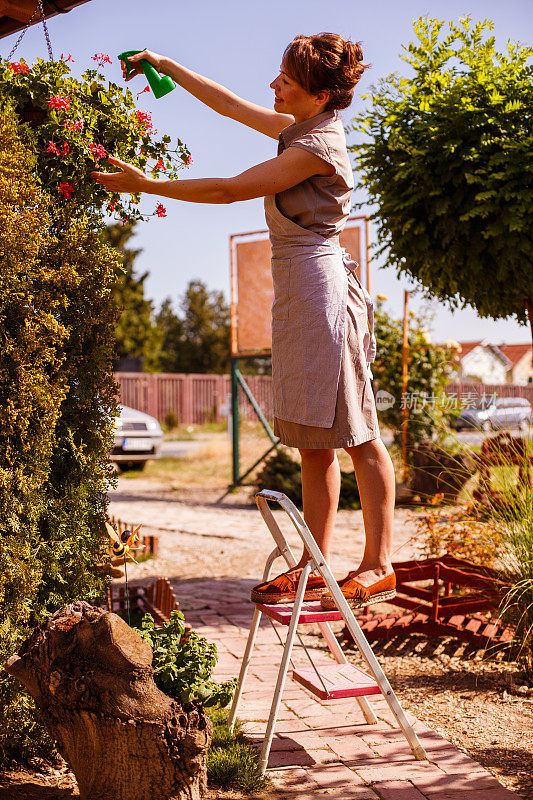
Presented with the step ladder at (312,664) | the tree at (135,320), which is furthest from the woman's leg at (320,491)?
the tree at (135,320)

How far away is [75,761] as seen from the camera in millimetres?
2301

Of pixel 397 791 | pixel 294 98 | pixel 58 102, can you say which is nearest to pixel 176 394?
pixel 58 102

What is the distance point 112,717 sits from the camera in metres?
2.20

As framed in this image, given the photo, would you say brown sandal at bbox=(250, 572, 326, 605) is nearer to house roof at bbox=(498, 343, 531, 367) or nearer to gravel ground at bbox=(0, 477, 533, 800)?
gravel ground at bbox=(0, 477, 533, 800)

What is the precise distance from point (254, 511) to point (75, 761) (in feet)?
26.3

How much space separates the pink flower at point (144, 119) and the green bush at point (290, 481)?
7.43m

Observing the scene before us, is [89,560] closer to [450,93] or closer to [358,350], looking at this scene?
[358,350]

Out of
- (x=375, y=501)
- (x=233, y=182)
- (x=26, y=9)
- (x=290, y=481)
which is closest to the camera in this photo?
(x=233, y=182)

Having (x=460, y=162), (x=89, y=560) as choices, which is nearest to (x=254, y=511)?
(x=460, y=162)

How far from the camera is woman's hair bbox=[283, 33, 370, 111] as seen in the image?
8.48 ft

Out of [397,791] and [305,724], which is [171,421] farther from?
[397,791]

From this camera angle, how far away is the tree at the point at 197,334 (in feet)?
129

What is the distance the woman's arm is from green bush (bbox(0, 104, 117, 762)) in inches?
12.2

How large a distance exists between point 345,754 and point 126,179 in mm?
2131
